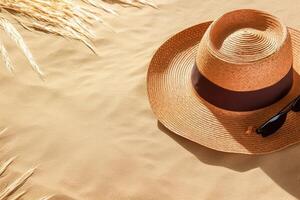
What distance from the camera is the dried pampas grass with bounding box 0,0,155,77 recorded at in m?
2.35

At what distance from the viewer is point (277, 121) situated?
157cm

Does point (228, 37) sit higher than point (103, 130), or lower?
higher

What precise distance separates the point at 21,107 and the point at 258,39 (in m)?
1.01

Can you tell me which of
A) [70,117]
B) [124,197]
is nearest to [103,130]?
[70,117]

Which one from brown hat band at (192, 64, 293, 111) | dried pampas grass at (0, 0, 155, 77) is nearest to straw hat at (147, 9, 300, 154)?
brown hat band at (192, 64, 293, 111)

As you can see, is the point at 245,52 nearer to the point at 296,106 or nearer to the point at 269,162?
the point at 296,106

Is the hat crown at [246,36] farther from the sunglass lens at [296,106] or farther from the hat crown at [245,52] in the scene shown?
the sunglass lens at [296,106]

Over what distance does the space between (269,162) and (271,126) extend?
141 mm

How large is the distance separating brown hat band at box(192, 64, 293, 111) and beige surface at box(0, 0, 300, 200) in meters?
0.18

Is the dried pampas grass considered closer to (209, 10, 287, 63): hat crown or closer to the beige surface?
the beige surface

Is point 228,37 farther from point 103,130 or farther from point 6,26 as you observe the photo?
point 6,26

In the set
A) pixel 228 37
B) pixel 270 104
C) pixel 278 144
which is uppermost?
pixel 228 37

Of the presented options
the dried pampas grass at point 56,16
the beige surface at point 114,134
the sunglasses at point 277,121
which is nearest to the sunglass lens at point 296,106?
the sunglasses at point 277,121

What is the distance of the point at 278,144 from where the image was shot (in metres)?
1.60
